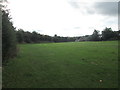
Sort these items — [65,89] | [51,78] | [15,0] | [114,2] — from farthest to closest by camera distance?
[15,0] < [114,2] < [51,78] < [65,89]

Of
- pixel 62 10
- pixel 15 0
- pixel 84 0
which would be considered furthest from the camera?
pixel 62 10

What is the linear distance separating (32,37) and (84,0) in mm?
70298

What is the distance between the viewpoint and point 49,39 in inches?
3723

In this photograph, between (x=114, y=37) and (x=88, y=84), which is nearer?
(x=88, y=84)

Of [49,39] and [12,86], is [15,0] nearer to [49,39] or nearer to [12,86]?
[12,86]

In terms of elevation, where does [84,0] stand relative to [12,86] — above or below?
above

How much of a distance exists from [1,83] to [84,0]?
10616 millimetres

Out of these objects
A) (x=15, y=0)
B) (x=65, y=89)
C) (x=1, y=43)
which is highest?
(x=15, y=0)

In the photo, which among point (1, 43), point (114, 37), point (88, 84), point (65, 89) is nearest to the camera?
point (65, 89)

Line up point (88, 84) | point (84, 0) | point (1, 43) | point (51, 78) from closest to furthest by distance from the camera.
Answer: point (88, 84) → point (51, 78) → point (1, 43) → point (84, 0)

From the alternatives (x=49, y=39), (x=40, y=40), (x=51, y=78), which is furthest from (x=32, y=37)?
(x=51, y=78)

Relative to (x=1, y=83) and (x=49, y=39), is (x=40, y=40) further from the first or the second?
(x=1, y=83)

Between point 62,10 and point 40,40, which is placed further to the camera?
point 40,40

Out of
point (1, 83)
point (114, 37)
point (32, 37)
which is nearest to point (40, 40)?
point (32, 37)
